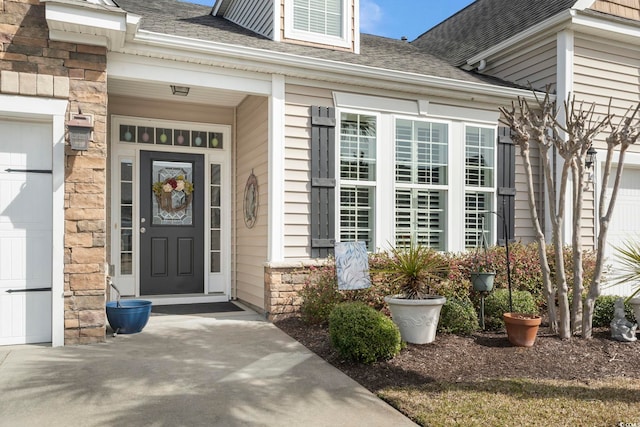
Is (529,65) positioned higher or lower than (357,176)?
higher

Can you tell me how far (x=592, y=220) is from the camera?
7.10 meters

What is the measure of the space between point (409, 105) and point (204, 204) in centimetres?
311

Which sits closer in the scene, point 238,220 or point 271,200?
point 271,200

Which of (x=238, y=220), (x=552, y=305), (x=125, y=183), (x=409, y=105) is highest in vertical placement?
(x=409, y=105)

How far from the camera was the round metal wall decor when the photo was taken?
6145 millimetres

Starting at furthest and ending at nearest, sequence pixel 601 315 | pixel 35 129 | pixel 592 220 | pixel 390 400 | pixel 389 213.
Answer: pixel 592 220 → pixel 389 213 → pixel 601 315 → pixel 35 129 → pixel 390 400

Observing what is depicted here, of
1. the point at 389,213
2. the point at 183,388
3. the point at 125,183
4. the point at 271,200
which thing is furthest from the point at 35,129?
the point at 389,213

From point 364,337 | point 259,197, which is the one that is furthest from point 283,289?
point 364,337

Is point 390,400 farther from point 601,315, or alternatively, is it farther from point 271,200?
point 601,315

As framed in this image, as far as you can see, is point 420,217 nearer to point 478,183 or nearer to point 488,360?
point 478,183

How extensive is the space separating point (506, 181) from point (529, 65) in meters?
2.07

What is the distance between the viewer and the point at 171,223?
6703 millimetres

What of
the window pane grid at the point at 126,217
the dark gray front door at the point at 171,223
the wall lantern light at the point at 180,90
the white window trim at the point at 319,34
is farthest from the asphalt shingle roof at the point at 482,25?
the window pane grid at the point at 126,217

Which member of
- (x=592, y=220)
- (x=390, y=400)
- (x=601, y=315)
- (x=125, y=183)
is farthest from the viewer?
(x=592, y=220)
